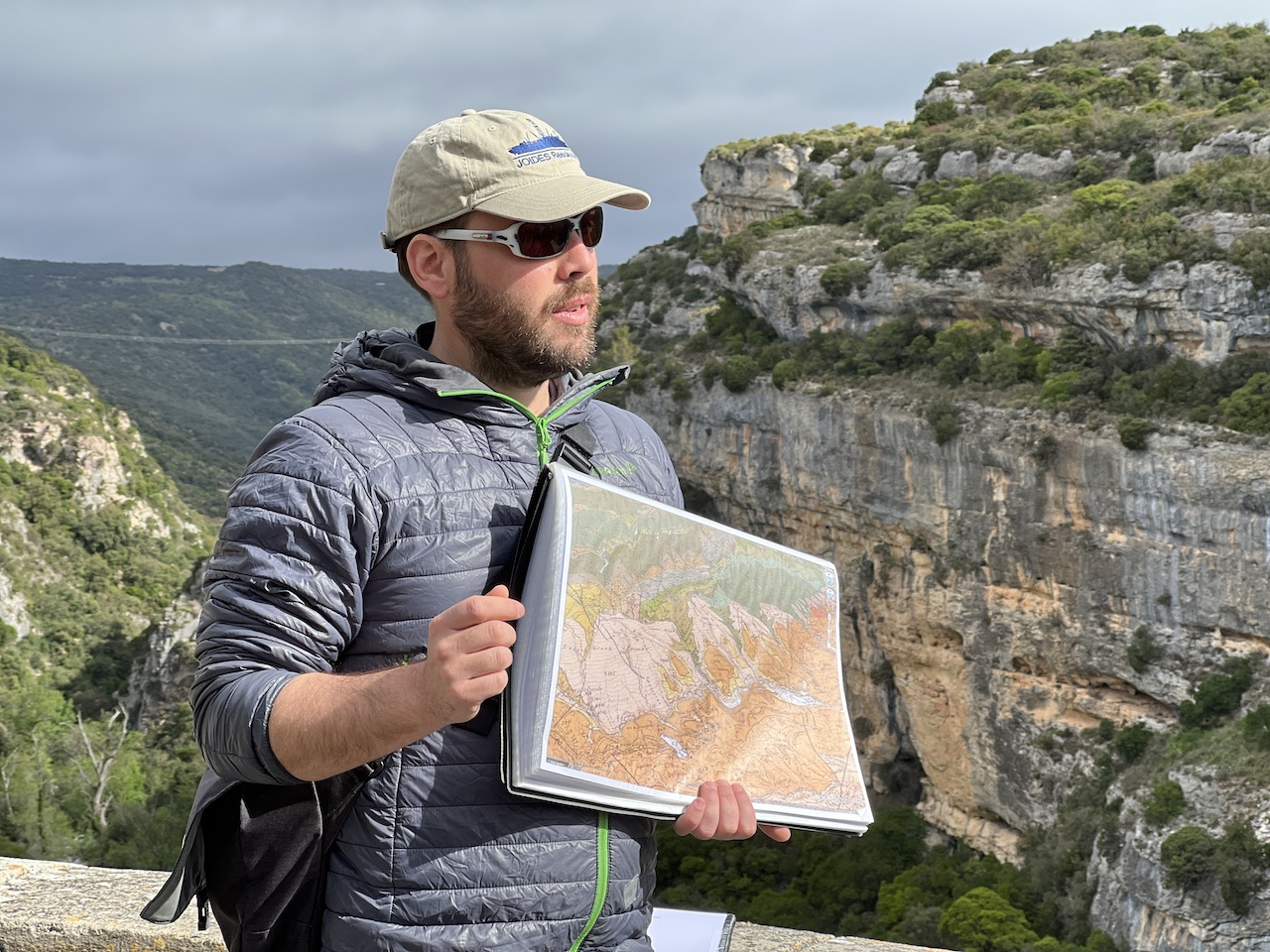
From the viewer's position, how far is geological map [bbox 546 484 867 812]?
6.26ft

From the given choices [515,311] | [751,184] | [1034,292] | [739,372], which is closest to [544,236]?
[515,311]

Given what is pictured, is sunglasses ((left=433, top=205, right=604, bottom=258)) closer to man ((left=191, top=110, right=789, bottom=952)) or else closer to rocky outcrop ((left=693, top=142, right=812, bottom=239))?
man ((left=191, top=110, right=789, bottom=952))

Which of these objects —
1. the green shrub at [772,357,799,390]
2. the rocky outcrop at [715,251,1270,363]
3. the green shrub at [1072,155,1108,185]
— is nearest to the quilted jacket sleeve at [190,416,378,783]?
the rocky outcrop at [715,251,1270,363]

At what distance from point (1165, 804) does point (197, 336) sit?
2486 inches

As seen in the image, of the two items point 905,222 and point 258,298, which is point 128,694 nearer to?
point 905,222

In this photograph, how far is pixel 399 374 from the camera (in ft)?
6.77

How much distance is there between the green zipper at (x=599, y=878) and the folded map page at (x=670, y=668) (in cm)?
8

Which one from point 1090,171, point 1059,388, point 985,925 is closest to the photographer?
point 985,925

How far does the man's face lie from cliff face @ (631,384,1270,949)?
20798 mm

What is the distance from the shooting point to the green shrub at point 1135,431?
926 inches

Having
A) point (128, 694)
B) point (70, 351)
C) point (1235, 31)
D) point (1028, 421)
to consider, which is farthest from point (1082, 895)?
point (70, 351)

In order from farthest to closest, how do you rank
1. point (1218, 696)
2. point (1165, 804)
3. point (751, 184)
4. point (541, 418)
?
point (751, 184) → point (1218, 696) → point (1165, 804) → point (541, 418)

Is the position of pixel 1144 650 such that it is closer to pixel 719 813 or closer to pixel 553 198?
pixel 719 813

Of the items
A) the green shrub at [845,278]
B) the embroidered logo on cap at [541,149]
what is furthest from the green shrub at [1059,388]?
the embroidered logo on cap at [541,149]
